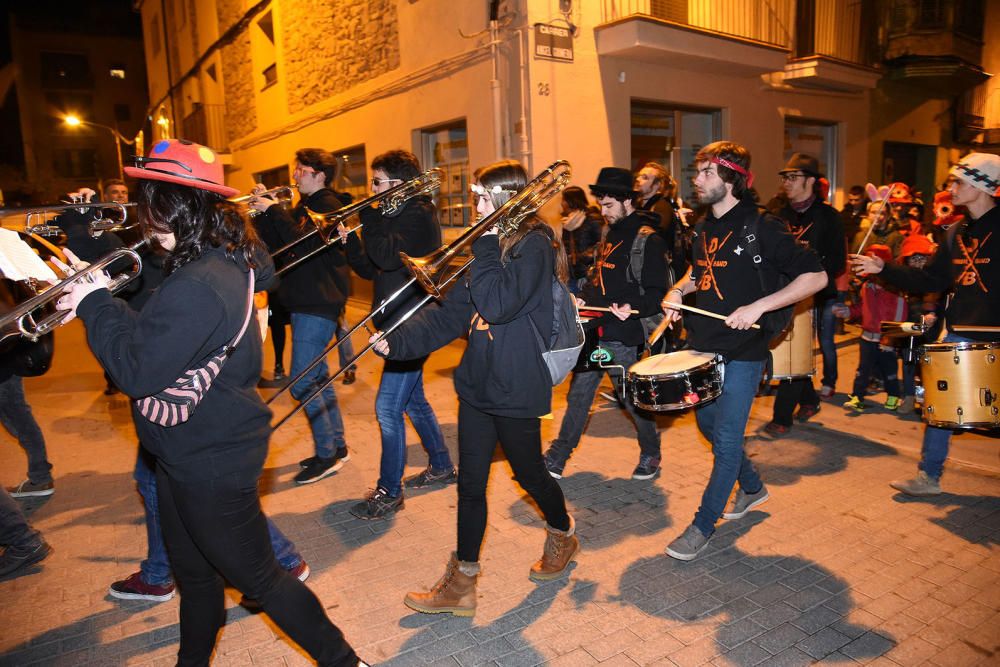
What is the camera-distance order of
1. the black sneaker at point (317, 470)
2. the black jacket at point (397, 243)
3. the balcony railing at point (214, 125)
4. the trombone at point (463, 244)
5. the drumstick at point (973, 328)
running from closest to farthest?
the trombone at point (463, 244)
the drumstick at point (973, 328)
the black jacket at point (397, 243)
the black sneaker at point (317, 470)
the balcony railing at point (214, 125)

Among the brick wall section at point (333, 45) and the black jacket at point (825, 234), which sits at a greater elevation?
the brick wall section at point (333, 45)

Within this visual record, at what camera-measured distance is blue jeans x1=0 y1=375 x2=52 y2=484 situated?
14.9 ft

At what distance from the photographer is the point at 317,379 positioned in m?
4.99

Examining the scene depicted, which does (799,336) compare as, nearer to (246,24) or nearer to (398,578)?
(398,578)

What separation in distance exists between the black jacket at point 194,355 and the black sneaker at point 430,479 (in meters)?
2.41

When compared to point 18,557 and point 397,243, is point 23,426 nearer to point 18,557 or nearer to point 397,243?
point 18,557

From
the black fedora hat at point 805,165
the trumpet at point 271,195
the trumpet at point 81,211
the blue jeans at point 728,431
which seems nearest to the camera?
the trumpet at point 81,211

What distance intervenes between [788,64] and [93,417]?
1129 cm

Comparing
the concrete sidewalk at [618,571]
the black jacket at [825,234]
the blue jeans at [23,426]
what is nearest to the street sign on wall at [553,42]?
the black jacket at [825,234]

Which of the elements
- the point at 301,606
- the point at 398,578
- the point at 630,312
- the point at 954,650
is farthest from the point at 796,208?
the point at 301,606

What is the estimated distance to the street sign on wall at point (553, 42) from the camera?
8492mm

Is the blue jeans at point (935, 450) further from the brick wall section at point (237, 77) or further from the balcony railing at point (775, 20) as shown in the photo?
the brick wall section at point (237, 77)

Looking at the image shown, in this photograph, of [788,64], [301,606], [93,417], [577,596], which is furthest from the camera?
[788,64]

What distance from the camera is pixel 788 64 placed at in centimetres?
1116
